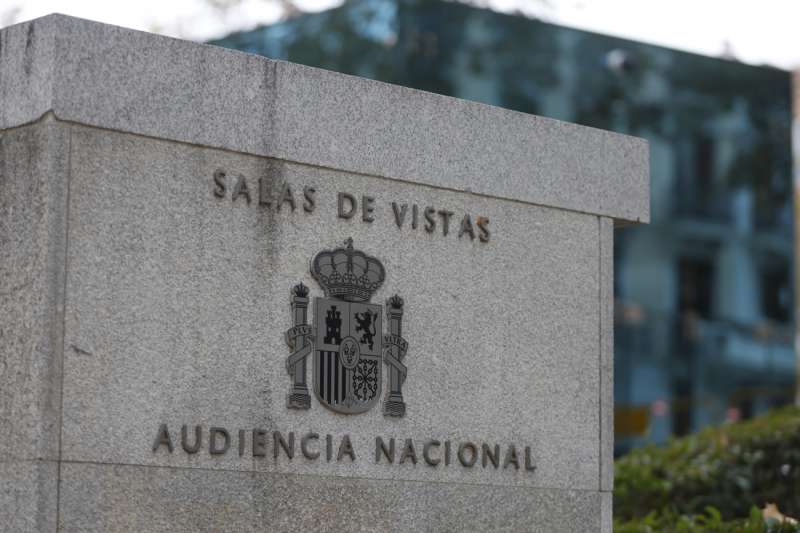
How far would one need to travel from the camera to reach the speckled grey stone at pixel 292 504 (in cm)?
669

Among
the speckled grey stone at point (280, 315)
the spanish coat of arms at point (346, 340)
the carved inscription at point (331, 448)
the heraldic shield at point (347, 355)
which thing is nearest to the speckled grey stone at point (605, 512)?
the speckled grey stone at point (280, 315)

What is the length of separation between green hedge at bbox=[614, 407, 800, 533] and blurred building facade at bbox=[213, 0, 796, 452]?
9.75 metres

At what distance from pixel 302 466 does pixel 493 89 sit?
22.7 metres

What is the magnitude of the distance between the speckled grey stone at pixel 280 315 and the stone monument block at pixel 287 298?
0.04 ft

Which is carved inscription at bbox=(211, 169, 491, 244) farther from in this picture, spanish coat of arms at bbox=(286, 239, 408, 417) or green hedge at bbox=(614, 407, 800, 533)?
green hedge at bbox=(614, 407, 800, 533)

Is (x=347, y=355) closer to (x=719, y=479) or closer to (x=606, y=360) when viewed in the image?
(x=606, y=360)

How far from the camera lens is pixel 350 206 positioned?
25.1ft

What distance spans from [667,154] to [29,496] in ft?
102

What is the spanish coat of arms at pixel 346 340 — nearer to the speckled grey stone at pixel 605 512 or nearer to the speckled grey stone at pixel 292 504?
the speckled grey stone at pixel 292 504

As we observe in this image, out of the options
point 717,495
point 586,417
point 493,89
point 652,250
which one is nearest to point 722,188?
point 652,250

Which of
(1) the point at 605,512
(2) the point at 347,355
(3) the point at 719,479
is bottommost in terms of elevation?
(1) the point at 605,512

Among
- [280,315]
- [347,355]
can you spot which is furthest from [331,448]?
[280,315]

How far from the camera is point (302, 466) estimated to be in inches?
288

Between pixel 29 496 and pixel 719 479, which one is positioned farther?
pixel 719 479
